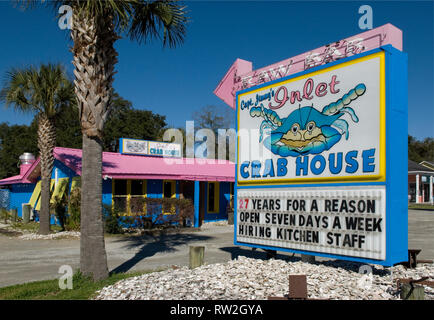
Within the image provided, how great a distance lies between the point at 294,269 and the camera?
746 cm

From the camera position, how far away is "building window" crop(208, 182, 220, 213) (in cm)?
2266

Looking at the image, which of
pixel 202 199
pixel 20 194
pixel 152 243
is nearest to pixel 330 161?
pixel 152 243

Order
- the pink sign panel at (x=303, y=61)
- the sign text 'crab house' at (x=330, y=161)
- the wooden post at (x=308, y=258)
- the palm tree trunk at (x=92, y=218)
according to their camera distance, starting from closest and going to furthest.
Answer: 1. the sign text 'crab house' at (x=330, y=161)
2. the pink sign panel at (x=303, y=61)
3. the wooden post at (x=308, y=258)
4. the palm tree trunk at (x=92, y=218)

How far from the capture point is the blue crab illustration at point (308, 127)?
7.01 m

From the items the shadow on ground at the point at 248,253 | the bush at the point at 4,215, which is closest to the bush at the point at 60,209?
the bush at the point at 4,215

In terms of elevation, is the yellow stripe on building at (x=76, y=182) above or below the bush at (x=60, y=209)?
above

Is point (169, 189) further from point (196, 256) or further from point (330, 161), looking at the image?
point (330, 161)

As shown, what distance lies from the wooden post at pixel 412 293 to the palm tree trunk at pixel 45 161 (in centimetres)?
1504

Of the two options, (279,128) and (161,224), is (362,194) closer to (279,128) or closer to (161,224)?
(279,128)

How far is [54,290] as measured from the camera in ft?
24.6

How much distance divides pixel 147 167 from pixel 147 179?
117cm

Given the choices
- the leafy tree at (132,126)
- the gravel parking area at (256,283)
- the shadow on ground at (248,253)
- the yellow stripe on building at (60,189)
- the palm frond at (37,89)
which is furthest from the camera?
the leafy tree at (132,126)

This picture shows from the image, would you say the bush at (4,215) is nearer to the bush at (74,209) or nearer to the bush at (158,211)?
the bush at (74,209)

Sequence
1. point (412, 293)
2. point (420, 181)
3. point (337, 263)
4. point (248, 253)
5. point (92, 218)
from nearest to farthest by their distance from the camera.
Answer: point (412, 293) < point (92, 218) < point (337, 263) < point (248, 253) < point (420, 181)
